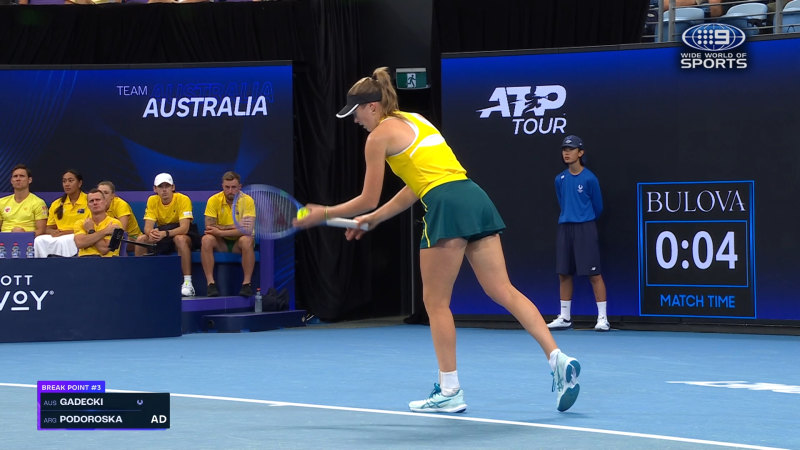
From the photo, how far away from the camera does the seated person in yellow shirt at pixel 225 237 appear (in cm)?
1479

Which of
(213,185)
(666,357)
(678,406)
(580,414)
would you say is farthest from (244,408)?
(213,185)

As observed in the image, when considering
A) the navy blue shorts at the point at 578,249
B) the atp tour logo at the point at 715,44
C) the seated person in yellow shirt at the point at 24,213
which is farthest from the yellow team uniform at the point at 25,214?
the atp tour logo at the point at 715,44

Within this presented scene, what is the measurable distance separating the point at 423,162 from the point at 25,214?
29.4 feet

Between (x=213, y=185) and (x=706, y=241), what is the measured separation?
6127 mm

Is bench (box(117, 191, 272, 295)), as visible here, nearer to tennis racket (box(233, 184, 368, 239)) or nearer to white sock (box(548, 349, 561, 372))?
tennis racket (box(233, 184, 368, 239))

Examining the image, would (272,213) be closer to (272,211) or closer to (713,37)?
(272,211)

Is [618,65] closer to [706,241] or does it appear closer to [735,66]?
[735,66]

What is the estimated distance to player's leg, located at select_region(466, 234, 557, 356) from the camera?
7.17 meters

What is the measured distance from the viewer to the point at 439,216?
7109 millimetres

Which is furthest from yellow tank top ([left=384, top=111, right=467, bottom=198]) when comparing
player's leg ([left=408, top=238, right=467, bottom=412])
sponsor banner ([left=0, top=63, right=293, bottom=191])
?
sponsor banner ([left=0, top=63, right=293, bottom=191])

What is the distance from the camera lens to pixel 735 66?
537 inches

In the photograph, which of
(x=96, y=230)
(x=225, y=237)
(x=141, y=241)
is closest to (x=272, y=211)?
(x=96, y=230)
